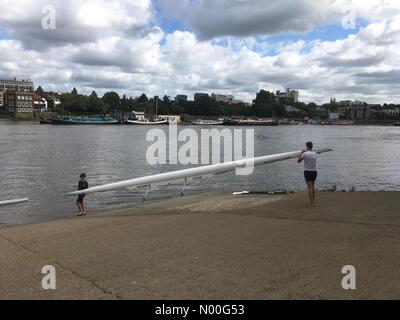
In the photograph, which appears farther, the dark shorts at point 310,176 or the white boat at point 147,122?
the white boat at point 147,122

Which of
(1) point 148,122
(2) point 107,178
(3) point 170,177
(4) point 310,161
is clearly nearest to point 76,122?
(1) point 148,122

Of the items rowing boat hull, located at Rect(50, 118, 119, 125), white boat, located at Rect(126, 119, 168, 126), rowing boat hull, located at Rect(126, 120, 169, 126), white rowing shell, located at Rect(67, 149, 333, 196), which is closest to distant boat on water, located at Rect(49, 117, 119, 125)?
rowing boat hull, located at Rect(50, 118, 119, 125)

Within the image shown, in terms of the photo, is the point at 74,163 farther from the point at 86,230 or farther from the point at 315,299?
the point at 315,299

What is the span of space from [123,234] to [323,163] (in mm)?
31666

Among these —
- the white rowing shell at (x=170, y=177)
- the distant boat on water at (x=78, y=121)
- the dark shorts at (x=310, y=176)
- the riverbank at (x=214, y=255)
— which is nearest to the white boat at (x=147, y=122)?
the distant boat on water at (x=78, y=121)

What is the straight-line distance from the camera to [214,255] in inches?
279

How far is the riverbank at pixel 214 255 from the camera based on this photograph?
5637 millimetres

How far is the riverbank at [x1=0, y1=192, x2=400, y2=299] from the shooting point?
18.5ft

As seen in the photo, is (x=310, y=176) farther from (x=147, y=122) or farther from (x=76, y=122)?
(x=147, y=122)

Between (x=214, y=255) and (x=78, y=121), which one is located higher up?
(x=78, y=121)

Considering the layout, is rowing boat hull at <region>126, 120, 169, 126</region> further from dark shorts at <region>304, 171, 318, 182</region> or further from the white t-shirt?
dark shorts at <region>304, 171, 318, 182</region>

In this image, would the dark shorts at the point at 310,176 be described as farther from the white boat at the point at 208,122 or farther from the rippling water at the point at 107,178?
the white boat at the point at 208,122

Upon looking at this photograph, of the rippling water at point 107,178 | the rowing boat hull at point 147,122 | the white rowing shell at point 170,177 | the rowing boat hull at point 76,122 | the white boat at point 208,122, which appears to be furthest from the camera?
the white boat at point 208,122
